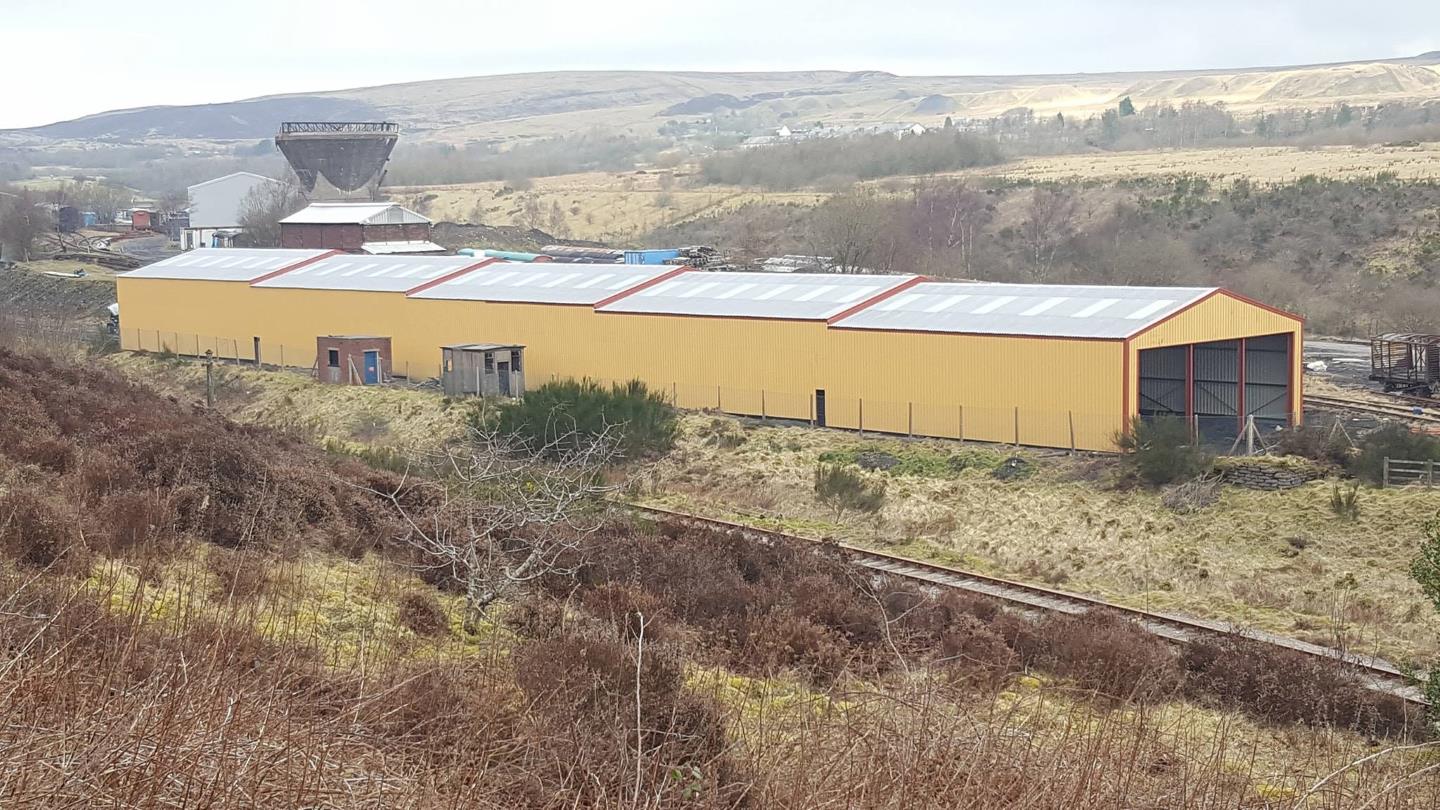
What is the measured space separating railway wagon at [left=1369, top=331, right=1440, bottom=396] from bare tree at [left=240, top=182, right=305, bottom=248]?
60.8 meters

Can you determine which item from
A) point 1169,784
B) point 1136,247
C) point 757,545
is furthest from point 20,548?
point 1136,247

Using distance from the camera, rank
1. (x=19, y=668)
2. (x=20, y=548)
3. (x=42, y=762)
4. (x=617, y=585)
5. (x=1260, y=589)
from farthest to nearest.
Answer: (x=1260, y=589) → (x=617, y=585) → (x=20, y=548) → (x=19, y=668) → (x=42, y=762)

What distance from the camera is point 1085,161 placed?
119 meters

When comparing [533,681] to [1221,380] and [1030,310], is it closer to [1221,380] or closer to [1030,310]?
[1030,310]

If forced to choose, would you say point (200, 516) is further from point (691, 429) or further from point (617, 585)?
point (691, 429)

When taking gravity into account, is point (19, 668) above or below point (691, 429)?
above

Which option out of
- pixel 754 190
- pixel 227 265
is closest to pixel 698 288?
pixel 227 265

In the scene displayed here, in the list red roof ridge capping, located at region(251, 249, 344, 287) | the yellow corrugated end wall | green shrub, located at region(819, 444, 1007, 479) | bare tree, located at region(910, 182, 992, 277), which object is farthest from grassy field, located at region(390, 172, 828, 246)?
green shrub, located at region(819, 444, 1007, 479)

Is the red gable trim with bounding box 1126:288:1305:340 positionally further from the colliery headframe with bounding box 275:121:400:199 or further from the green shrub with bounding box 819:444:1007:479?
the colliery headframe with bounding box 275:121:400:199

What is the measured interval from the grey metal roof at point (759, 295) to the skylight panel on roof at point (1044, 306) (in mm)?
4880

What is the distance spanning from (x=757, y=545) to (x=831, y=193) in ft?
290

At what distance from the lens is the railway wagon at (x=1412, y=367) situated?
41.3 m

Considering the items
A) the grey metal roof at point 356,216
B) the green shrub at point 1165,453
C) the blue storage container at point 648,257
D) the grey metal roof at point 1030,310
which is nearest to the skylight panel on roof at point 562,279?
the grey metal roof at point 1030,310

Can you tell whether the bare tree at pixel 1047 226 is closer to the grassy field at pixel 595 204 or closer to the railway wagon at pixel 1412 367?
the grassy field at pixel 595 204
